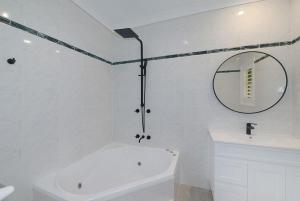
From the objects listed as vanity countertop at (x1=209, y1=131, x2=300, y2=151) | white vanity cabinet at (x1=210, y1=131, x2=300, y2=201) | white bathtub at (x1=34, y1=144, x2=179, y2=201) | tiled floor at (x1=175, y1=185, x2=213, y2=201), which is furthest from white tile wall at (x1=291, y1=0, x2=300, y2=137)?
white bathtub at (x1=34, y1=144, x2=179, y2=201)

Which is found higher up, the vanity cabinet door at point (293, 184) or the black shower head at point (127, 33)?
the black shower head at point (127, 33)

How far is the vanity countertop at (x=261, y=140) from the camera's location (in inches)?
54.8

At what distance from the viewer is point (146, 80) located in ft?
7.53

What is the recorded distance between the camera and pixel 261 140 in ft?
5.11

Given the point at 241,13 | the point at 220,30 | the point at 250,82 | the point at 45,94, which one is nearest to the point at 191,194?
the point at 250,82

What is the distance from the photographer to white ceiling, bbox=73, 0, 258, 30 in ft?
6.29

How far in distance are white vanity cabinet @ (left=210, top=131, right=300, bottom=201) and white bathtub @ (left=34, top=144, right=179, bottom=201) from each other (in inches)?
20.9

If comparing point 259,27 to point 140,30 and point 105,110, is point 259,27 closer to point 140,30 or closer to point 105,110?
point 140,30

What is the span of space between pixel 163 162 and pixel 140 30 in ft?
6.69

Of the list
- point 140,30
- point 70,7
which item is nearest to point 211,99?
point 140,30

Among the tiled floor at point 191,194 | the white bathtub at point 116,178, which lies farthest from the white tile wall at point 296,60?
the white bathtub at point 116,178

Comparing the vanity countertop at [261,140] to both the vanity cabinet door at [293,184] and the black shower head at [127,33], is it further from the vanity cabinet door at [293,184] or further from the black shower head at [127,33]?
the black shower head at [127,33]

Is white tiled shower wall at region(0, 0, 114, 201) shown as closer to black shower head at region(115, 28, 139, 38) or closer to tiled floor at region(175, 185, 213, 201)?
black shower head at region(115, 28, 139, 38)

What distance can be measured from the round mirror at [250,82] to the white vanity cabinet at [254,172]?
53 centimetres
